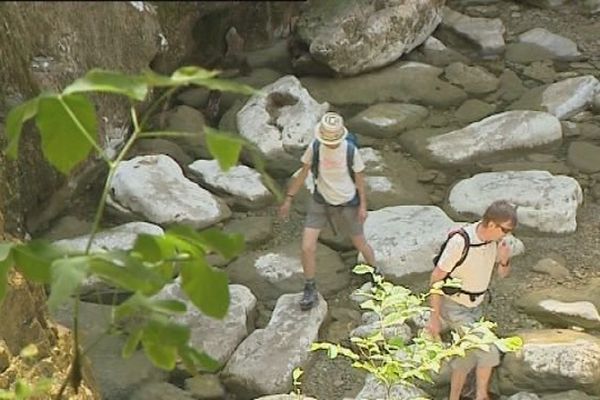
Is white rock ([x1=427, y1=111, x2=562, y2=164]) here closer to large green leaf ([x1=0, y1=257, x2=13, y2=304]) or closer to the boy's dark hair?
the boy's dark hair

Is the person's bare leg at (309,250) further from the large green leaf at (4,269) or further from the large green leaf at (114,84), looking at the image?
the large green leaf at (114,84)

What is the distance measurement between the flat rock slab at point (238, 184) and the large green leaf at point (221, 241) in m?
5.59

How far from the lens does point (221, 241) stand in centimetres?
142

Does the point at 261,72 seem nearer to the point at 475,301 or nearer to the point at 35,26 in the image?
the point at 35,26

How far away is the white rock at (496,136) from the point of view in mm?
7617

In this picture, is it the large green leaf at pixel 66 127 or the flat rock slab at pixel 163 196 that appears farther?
the flat rock slab at pixel 163 196

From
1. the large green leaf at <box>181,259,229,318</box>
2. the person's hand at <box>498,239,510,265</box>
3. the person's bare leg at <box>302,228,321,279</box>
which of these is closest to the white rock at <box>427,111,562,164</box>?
the person's bare leg at <box>302,228,321,279</box>

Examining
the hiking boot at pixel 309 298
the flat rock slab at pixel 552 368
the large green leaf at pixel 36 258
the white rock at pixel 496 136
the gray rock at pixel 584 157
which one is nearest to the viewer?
the large green leaf at pixel 36 258

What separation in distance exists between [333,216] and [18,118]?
444 cm

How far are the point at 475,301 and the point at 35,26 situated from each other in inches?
142

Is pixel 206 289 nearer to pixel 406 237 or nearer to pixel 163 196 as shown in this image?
pixel 406 237

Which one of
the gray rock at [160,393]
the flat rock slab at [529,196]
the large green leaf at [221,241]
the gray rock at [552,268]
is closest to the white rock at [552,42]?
the flat rock slab at [529,196]

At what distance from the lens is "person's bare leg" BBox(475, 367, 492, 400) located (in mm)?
4961

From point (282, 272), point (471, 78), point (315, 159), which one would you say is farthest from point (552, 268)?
point (471, 78)
